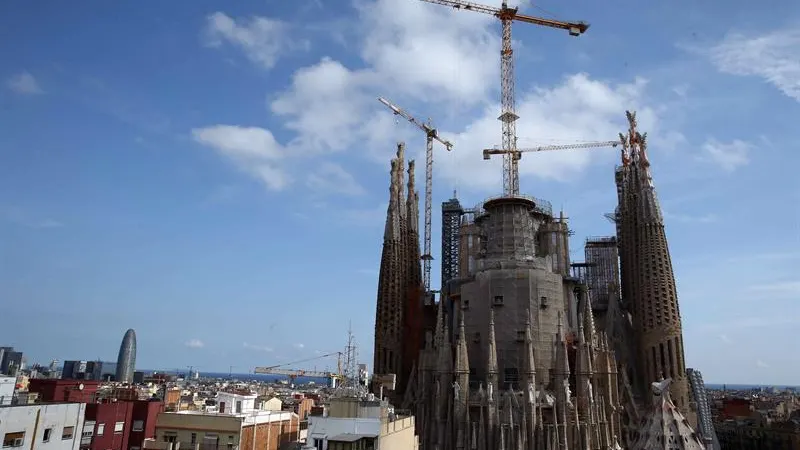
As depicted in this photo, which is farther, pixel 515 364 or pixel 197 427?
pixel 515 364

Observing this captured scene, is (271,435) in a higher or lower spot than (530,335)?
lower

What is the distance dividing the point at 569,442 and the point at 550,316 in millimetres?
13859

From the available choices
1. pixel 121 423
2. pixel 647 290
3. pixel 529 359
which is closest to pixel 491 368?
pixel 529 359

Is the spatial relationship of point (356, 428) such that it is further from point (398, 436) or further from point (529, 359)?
point (529, 359)

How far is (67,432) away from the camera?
112 ft

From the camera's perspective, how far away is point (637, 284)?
72.8 meters

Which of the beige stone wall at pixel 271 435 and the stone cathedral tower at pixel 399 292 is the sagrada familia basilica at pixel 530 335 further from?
the beige stone wall at pixel 271 435

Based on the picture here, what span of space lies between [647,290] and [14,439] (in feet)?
205

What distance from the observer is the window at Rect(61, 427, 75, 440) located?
34.0 meters

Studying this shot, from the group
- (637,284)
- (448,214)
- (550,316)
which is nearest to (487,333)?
(550,316)

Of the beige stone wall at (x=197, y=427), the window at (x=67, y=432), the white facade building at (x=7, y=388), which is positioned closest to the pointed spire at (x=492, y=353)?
the beige stone wall at (x=197, y=427)

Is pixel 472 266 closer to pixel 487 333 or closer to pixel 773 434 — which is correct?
pixel 487 333

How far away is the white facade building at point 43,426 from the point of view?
3061 cm

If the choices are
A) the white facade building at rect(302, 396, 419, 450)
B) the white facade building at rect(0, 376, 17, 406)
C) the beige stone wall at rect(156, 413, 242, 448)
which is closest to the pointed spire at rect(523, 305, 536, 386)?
the white facade building at rect(302, 396, 419, 450)
